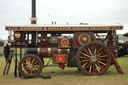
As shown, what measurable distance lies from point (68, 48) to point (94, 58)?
1.20 metres

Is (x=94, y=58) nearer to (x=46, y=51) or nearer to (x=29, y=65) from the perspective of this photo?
(x=46, y=51)

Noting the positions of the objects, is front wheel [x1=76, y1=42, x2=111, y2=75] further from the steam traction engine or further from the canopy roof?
the canopy roof

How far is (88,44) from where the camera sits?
8.22m

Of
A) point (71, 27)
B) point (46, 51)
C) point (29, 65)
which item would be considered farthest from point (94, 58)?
point (29, 65)

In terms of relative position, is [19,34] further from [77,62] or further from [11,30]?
[77,62]

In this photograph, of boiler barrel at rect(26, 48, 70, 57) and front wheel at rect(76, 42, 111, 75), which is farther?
boiler barrel at rect(26, 48, 70, 57)

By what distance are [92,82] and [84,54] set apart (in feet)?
5.36

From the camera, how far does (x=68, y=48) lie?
8.60 metres

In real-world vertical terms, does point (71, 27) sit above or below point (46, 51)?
above

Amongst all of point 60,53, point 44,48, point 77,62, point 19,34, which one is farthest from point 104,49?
point 19,34

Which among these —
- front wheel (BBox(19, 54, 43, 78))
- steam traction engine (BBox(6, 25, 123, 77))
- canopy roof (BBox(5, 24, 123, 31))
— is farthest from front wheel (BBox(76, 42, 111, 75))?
front wheel (BBox(19, 54, 43, 78))

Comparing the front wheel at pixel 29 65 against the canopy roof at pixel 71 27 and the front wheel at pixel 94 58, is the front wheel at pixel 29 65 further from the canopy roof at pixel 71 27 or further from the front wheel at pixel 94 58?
the front wheel at pixel 94 58

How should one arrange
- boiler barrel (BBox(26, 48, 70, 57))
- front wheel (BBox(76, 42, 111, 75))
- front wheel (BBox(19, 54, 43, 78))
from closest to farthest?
front wheel (BBox(19, 54, 43, 78)), front wheel (BBox(76, 42, 111, 75)), boiler barrel (BBox(26, 48, 70, 57))

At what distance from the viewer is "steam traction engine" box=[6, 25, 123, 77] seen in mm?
8164
